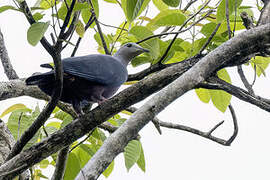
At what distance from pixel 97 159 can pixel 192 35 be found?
5.05 ft

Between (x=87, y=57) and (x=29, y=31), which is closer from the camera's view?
(x=29, y=31)

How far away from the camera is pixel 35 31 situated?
194cm

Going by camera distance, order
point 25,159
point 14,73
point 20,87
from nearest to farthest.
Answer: point 25,159 < point 20,87 < point 14,73

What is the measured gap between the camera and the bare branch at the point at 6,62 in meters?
3.21

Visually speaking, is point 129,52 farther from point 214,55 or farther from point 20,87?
point 214,55

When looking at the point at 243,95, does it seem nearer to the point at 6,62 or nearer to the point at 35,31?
the point at 35,31

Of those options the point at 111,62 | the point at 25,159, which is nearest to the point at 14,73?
the point at 111,62

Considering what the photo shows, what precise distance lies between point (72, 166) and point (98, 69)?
92 cm

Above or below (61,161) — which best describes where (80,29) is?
above

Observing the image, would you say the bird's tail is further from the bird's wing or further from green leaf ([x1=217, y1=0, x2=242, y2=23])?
green leaf ([x1=217, y1=0, x2=242, y2=23])

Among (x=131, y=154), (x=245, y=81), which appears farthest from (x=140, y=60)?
(x=245, y=81)

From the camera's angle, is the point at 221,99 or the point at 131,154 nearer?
the point at 131,154

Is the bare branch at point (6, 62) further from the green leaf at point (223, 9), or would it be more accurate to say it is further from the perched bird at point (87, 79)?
the green leaf at point (223, 9)

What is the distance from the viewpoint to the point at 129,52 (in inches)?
160
